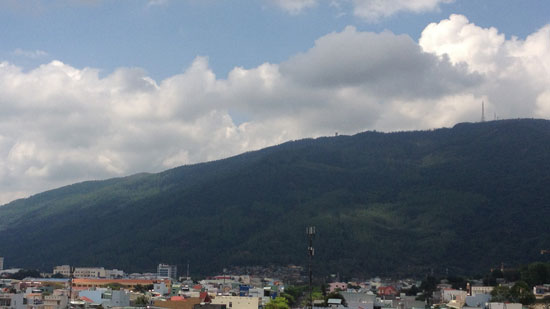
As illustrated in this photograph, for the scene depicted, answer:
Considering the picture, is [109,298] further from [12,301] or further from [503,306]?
[503,306]

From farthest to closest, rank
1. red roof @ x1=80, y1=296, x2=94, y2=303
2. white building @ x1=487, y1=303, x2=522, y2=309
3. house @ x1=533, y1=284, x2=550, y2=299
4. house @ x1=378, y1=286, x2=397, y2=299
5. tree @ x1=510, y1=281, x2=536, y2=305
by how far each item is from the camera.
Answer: house @ x1=378, y1=286, x2=397, y2=299 < red roof @ x1=80, y1=296, x2=94, y2=303 < house @ x1=533, y1=284, x2=550, y2=299 < tree @ x1=510, y1=281, x2=536, y2=305 < white building @ x1=487, y1=303, x2=522, y2=309

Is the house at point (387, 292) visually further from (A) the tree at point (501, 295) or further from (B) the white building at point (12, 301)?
(B) the white building at point (12, 301)

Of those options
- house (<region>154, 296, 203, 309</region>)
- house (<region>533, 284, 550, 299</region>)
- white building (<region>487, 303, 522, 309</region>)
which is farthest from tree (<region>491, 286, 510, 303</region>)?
house (<region>154, 296, 203, 309</region>)

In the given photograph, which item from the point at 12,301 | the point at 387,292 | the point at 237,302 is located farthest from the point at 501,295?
the point at 12,301

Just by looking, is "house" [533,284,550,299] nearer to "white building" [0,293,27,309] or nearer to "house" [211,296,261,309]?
"house" [211,296,261,309]

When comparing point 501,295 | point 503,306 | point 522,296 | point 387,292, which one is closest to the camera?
point 503,306

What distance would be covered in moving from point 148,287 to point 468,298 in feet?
195

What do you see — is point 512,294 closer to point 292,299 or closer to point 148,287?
point 292,299

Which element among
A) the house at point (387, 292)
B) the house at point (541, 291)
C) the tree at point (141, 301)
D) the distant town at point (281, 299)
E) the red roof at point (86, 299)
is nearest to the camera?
the distant town at point (281, 299)

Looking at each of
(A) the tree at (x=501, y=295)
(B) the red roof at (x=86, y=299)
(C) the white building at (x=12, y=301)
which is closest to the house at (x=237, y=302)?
(B) the red roof at (x=86, y=299)

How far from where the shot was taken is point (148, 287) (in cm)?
13650

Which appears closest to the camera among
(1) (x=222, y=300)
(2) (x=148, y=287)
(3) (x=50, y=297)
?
(3) (x=50, y=297)

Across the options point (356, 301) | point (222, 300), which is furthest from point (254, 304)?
point (356, 301)

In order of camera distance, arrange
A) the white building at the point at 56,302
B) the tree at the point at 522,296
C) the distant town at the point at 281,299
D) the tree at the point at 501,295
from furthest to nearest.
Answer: the tree at the point at 501,295
the tree at the point at 522,296
the distant town at the point at 281,299
the white building at the point at 56,302
